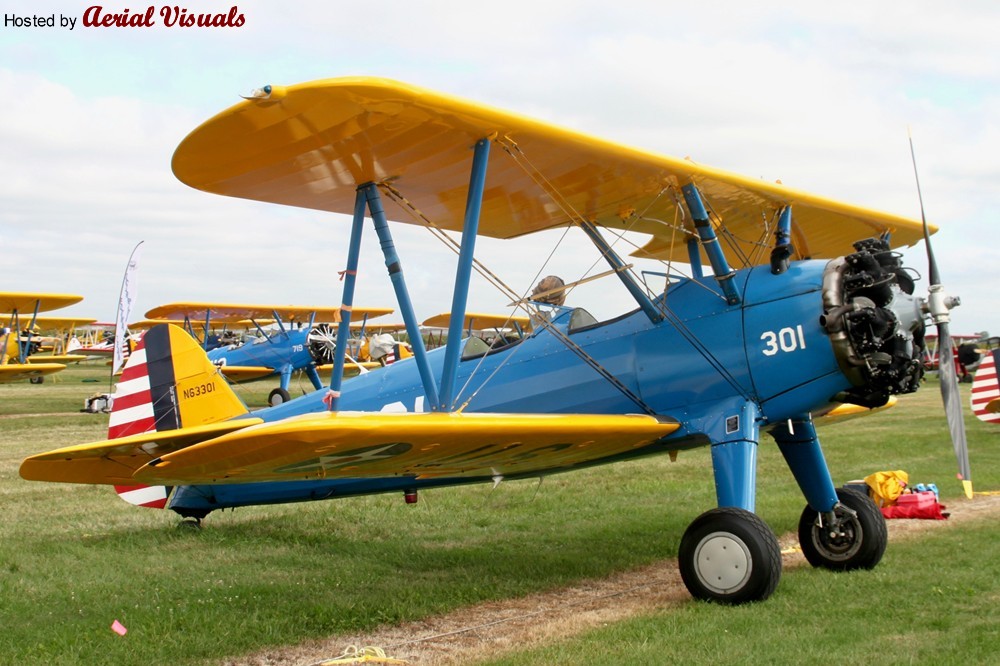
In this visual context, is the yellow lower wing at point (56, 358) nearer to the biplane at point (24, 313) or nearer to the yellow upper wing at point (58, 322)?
the yellow upper wing at point (58, 322)

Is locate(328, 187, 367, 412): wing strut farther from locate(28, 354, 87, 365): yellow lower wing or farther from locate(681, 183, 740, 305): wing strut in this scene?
locate(28, 354, 87, 365): yellow lower wing

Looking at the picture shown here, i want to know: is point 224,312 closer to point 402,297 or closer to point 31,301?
point 31,301

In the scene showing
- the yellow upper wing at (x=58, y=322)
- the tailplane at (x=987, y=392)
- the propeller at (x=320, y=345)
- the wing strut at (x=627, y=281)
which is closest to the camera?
the wing strut at (x=627, y=281)

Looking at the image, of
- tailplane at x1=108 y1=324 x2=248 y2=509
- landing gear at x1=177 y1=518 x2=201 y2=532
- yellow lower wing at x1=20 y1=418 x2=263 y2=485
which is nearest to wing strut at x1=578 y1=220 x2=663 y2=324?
yellow lower wing at x1=20 y1=418 x2=263 y2=485

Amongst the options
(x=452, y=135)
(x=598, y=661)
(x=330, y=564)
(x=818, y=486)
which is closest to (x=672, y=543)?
(x=818, y=486)

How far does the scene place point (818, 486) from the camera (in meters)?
6.13

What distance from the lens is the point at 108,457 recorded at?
512cm

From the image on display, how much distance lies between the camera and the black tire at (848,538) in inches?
231

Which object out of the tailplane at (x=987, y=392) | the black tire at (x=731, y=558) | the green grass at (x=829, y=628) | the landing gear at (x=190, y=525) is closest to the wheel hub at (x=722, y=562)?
the black tire at (x=731, y=558)

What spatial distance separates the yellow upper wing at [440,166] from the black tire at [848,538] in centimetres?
214

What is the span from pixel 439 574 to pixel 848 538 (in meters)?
2.71

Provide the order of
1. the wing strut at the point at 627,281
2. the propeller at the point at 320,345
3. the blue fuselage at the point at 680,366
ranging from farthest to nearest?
the propeller at the point at 320,345
the wing strut at the point at 627,281
the blue fuselage at the point at 680,366

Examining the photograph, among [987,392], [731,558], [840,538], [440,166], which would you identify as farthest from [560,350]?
[987,392]

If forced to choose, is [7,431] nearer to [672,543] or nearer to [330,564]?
[330,564]
